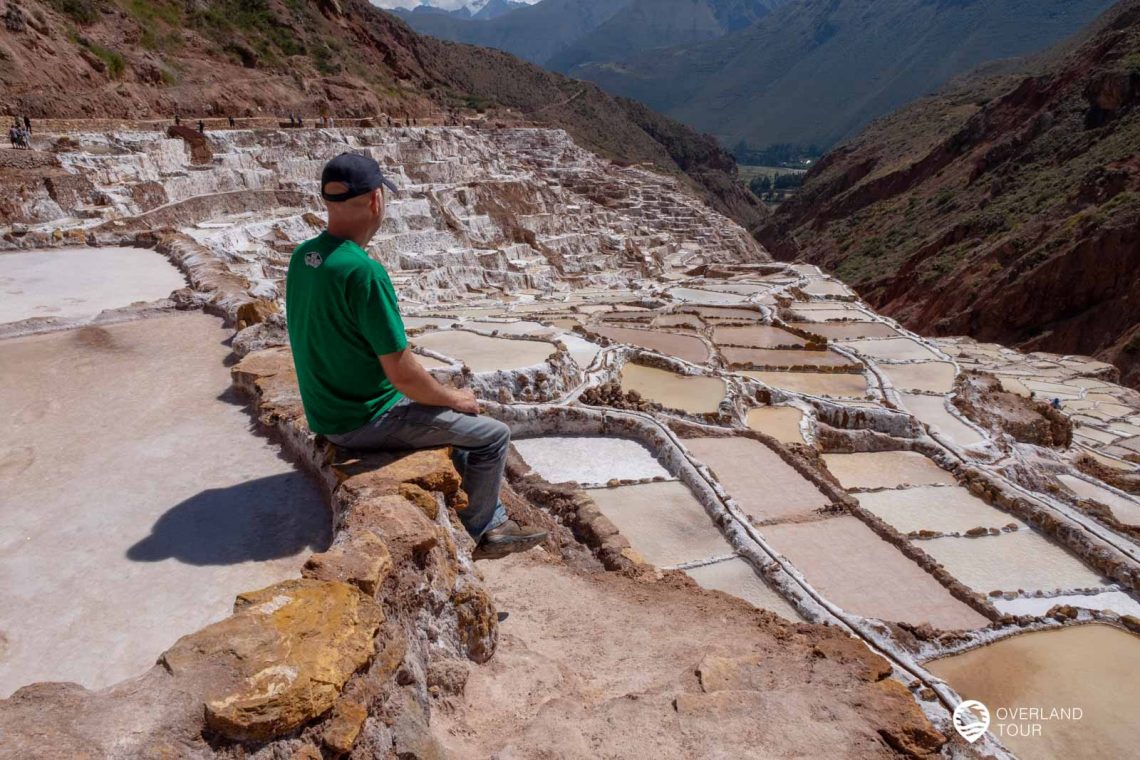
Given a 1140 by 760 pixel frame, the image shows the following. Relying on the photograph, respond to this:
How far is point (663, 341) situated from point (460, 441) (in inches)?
520

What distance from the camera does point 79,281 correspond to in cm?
853

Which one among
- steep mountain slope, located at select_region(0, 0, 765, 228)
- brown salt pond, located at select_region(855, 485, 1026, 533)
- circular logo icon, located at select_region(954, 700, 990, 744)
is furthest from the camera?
steep mountain slope, located at select_region(0, 0, 765, 228)

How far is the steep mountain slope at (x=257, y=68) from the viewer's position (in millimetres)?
23688

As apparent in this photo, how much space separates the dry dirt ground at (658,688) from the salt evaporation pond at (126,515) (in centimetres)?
111

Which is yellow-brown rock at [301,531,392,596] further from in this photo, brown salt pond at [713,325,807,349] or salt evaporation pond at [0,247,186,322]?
brown salt pond at [713,325,807,349]

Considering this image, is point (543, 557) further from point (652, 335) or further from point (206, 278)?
point (652, 335)

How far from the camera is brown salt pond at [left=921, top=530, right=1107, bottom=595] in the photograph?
7.49 meters

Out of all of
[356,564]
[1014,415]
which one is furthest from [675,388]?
[356,564]

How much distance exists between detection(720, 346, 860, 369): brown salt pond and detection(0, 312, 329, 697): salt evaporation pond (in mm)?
12155

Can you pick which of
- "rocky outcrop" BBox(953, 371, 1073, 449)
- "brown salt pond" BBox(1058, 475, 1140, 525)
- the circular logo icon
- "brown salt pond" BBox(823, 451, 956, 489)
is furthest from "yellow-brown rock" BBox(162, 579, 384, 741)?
"rocky outcrop" BBox(953, 371, 1073, 449)

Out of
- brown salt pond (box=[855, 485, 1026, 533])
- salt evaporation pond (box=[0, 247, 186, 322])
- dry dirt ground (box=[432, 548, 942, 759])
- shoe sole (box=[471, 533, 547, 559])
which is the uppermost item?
salt evaporation pond (box=[0, 247, 186, 322])

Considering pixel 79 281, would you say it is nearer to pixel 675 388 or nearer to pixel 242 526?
pixel 242 526

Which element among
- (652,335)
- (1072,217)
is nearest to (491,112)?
(1072,217)

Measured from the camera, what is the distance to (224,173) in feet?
73.3
